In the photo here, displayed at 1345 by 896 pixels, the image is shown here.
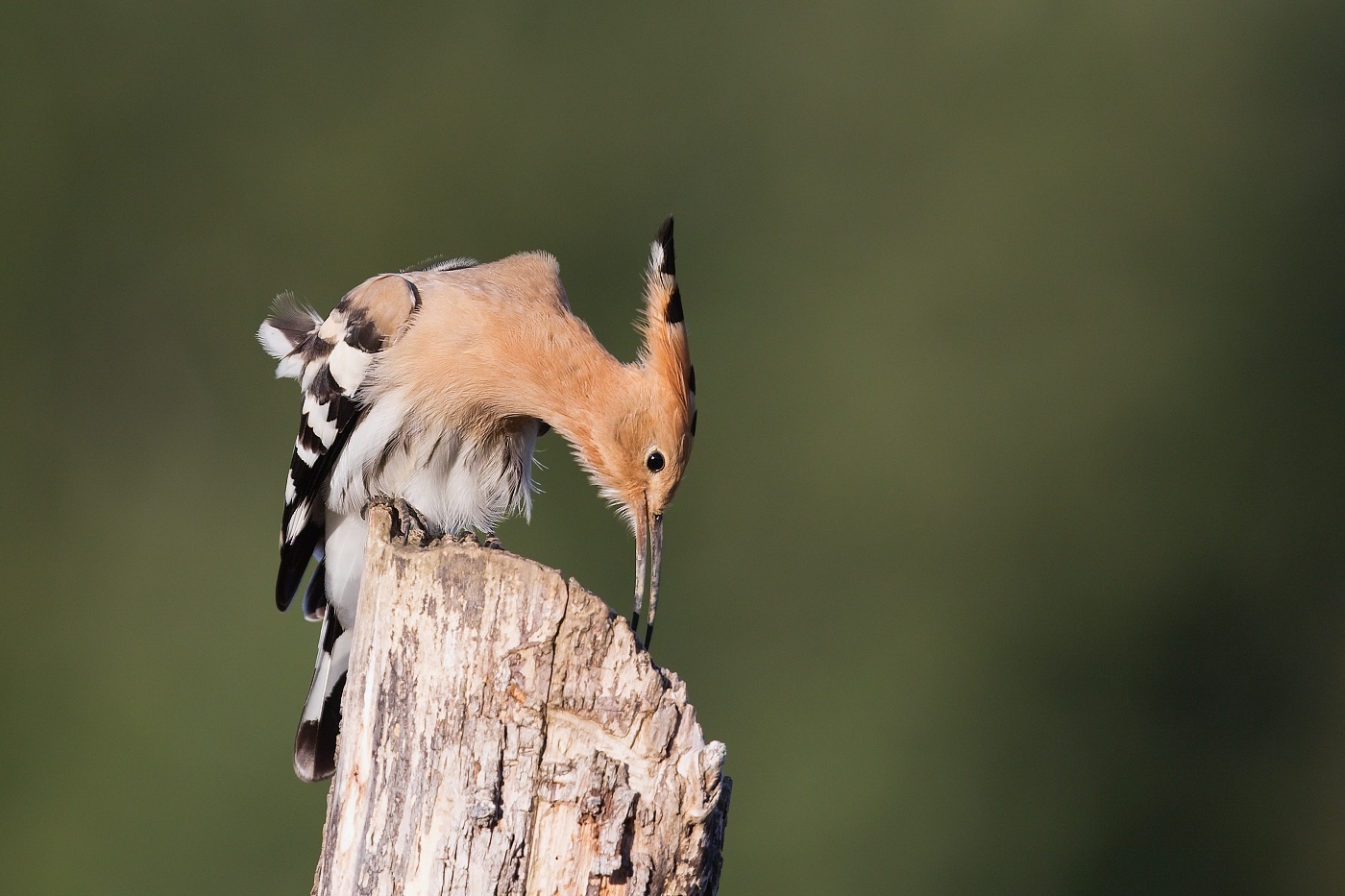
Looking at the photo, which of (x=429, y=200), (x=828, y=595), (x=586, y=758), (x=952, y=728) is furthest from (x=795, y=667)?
(x=586, y=758)

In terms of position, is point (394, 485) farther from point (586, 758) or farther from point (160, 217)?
point (160, 217)

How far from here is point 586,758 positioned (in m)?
1.50

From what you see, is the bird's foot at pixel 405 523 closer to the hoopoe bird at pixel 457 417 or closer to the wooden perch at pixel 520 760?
the hoopoe bird at pixel 457 417

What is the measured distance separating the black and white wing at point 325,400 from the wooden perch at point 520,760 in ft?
3.46

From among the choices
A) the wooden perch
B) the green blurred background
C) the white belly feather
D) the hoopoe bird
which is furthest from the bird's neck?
the green blurred background

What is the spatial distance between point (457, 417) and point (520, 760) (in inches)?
45.4

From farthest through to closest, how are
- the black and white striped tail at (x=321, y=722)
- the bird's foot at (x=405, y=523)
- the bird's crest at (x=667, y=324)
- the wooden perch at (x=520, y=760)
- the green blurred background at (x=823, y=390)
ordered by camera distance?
1. the green blurred background at (x=823, y=390)
2. the black and white striped tail at (x=321, y=722)
3. the bird's crest at (x=667, y=324)
4. the bird's foot at (x=405, y=523)
5. the wooden perch at (x=520, y=760)

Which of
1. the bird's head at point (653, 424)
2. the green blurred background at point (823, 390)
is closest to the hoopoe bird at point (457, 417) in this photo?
the bird's head at point (653, 424)

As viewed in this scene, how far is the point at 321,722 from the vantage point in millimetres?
2543

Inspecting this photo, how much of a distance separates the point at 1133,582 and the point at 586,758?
5.09 metres

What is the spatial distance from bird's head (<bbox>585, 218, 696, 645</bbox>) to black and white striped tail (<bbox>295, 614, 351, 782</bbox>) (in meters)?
0.57

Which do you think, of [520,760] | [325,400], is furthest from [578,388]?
[520,760]

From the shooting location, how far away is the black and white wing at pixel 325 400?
262cm

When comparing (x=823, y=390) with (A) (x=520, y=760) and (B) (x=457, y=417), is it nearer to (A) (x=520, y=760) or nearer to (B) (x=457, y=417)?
(B) (x=457, y=417)
